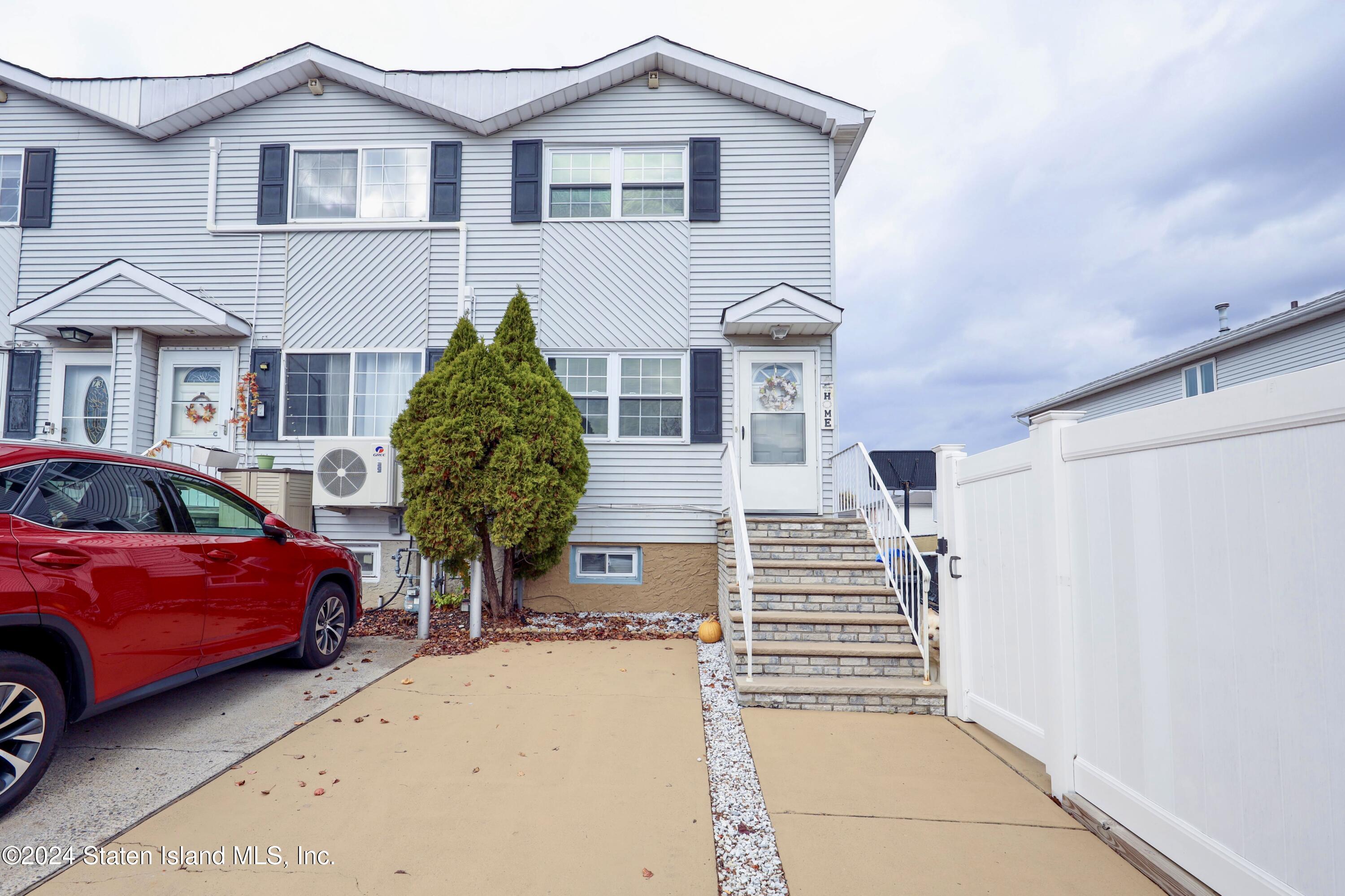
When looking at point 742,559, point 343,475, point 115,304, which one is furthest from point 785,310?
point 115,304

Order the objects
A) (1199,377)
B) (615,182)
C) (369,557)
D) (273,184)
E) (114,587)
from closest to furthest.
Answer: (114,587)
(369,557)
(615,182)
(273,184)
(1199,377)

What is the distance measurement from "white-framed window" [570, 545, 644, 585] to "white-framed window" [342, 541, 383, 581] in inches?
89.6

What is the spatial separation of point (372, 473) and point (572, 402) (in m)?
2.25

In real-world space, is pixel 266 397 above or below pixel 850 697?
above

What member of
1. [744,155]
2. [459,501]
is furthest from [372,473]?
[744,155]

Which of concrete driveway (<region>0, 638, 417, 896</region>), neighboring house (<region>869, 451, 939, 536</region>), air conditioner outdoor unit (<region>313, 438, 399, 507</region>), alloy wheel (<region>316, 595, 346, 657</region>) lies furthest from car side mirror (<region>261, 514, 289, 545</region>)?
neighboring house (<region>869, 451, 939, 536</region>)

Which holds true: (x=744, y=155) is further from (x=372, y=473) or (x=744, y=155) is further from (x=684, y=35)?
(x=372, y=473)

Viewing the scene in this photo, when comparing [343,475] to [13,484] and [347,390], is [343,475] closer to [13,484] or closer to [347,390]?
[347,390]

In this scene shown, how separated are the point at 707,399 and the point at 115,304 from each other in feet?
22.5

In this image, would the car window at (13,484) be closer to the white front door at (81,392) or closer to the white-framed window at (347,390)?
the white-framed window at (347,390)

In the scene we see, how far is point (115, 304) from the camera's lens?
6996mm

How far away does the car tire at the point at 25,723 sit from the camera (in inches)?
99.3

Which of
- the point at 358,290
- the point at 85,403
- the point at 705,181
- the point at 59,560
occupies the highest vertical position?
the point at 705,181

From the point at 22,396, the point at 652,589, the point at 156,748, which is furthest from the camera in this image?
the point at 22,396
